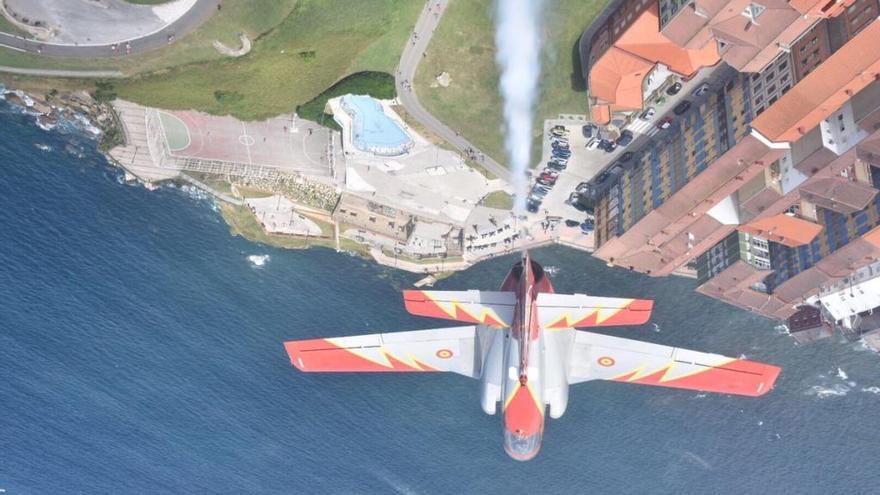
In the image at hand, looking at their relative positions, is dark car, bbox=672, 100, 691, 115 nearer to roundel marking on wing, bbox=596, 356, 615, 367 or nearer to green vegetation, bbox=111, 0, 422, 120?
roundel marking on wing, bbox=596, 356, 615, 367

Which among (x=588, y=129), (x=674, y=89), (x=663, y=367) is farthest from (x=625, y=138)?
(x=663, y=367)

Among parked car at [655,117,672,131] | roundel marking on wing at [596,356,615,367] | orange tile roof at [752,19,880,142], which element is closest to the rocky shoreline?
roundel marking on wing at [596,356,615,367]

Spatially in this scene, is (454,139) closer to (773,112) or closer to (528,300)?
(528,300)

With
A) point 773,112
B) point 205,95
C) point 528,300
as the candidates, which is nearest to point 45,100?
point 205,95

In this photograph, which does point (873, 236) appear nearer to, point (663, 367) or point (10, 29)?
point (663, 367)

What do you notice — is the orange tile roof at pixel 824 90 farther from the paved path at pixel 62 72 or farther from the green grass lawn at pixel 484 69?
the paved path at pixel 62 72

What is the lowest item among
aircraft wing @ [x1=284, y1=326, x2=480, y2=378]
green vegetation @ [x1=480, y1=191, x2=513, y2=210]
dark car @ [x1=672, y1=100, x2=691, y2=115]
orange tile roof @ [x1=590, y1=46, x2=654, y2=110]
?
aircraft wing @ [x1=284, y1=326, x2=480, y2=378]
